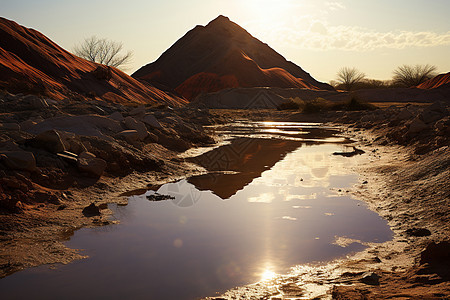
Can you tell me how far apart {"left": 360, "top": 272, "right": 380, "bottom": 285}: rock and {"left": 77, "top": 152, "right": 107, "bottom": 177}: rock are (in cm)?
511

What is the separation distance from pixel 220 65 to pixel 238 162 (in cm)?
9679

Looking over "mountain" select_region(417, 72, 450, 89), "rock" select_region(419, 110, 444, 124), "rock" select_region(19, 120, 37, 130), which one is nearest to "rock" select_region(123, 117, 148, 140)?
"rock" select_region(19, 120, 37, 130)

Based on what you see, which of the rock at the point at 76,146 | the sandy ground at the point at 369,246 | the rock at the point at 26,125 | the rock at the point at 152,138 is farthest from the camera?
the rock at the point at 152,138

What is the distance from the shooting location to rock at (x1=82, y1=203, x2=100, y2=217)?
569 cm

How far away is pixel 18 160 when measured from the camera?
6.20 metres

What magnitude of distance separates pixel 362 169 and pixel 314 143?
6.68m

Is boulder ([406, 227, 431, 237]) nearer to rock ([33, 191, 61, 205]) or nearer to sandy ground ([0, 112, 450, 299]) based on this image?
sandy ground ([0, 112, 450, 299])

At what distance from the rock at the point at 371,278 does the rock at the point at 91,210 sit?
3.73 metres

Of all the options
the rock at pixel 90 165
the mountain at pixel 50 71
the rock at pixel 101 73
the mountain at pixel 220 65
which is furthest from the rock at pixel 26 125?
the mountain at pixel 220 65

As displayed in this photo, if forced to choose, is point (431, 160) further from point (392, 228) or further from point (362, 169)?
point (392, 228)

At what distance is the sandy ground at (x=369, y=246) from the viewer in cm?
349

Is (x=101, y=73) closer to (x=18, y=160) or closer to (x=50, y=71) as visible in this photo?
(x=50, y=71)

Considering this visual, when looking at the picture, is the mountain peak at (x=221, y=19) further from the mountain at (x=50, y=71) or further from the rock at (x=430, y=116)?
the rock at (x=430, y=116)

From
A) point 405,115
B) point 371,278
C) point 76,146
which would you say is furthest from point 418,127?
point 371,278
